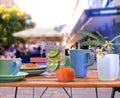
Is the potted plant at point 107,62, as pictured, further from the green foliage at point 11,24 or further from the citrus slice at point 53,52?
the green foliage at point 11,24

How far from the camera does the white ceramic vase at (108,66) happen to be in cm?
107

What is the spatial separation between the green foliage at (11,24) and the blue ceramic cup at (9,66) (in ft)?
45.5

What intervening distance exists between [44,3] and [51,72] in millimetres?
11697

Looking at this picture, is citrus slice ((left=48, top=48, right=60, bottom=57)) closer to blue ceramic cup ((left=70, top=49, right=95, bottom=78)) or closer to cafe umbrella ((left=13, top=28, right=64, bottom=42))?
blue ceramic cup ((left=70, top=49, right=95, bottom=78))

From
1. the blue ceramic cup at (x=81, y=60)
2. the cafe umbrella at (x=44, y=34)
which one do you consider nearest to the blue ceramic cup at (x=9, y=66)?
the blue ceramic cup at (x=81, y=60)

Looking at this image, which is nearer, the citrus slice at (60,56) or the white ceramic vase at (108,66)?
the white ceramic vase at (108,66)

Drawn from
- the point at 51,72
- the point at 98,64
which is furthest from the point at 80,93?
the point at 98,64

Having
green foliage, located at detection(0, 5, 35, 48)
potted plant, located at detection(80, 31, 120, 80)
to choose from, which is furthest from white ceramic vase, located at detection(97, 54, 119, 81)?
green foliage, located at detection(0, 5, 35, 48)

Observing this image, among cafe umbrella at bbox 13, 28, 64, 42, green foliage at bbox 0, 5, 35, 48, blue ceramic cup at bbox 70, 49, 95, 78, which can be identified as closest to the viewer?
blue ceramic cup at bbox 70, 49, 95, 78

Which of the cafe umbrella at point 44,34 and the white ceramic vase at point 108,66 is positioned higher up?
the cafe umbrella at point 44,34

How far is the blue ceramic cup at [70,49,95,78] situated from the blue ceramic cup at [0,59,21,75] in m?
0.22

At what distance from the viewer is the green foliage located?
15.0 meters

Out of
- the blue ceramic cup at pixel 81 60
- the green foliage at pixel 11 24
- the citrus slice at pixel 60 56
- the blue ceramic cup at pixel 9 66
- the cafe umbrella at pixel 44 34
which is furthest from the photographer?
the green foliage at pixel 11 24

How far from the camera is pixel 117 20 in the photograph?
6.16 metres
